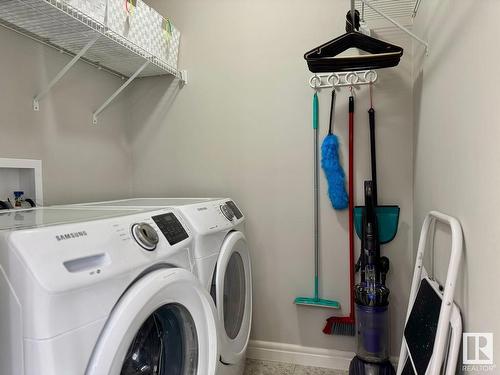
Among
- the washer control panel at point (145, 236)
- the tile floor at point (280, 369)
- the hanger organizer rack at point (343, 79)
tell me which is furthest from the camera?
the tile floor at point (280, 369)

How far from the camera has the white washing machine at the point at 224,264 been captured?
126cm

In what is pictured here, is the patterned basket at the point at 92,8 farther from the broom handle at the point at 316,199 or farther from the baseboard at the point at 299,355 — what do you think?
the baseboard at the point at 299,355

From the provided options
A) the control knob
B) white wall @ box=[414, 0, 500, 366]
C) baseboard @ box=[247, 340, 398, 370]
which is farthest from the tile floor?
white wall @ box=[414, 0, 500, 366]

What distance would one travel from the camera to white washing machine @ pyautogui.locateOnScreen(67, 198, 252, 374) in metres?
1.26

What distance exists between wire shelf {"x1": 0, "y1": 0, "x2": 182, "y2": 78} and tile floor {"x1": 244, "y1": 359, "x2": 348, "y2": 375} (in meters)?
1.83

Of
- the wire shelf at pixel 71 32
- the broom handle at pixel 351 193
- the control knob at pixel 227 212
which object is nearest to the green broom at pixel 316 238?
the broom handle at pixel 351 193

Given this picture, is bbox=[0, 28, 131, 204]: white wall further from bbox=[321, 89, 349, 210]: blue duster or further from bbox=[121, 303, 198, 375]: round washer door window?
bbox=[321, 89, 349, 210]: blue duster

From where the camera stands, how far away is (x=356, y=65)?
1.43 metres

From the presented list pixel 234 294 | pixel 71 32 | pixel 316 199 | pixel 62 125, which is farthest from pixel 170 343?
pixel 71 32

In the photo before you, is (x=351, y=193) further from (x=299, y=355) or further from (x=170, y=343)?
(x=170, y=343)

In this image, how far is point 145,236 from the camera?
0.94 metres

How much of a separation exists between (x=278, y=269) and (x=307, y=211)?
399 millimetres

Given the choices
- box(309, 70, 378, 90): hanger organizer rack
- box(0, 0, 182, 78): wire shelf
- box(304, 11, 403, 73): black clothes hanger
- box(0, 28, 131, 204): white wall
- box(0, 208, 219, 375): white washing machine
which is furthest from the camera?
box(309, 70, 378, 90): hanger organizer rack

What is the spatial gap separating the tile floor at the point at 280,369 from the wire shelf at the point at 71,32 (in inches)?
71.9
